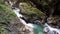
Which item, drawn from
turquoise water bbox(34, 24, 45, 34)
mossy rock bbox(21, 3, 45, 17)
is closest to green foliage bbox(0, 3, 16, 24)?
turquoise water bbox(34, 24, 45, 34)

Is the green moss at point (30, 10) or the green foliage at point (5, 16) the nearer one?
→ the green foliage at point (5, 16)

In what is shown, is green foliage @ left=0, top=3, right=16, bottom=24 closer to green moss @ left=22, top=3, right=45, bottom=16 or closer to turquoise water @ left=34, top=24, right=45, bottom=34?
turquoise water @ left=34, top=24, right=45, bottom=34

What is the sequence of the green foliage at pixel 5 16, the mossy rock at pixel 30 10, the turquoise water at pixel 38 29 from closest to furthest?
the green foliage at pixel 5 16, the turquoise water at pixel 38 29, the mossy rock at pixel 30 10

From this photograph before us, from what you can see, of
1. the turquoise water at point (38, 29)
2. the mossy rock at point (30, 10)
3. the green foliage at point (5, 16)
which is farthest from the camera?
the mossy rock at point (30, 10)

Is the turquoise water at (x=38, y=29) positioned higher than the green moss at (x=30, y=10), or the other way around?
the green moss at (x=30, y=10)

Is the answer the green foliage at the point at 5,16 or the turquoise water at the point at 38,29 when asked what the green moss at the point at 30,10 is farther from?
the green foliage at the point at 5,16

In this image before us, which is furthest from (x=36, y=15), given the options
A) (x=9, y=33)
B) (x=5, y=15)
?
(x=9, y=33)

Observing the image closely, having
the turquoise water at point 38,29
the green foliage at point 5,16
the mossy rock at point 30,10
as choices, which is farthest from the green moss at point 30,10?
the green foliage at point 5,16

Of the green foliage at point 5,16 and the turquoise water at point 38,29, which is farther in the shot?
the turquoise water at point 38,29

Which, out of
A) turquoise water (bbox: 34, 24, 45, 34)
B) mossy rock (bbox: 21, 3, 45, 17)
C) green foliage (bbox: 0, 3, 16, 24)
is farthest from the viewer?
mossy rock (bbox: 21, 3, 45, 17)

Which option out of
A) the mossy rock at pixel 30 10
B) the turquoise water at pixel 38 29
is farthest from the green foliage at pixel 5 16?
the mossy rock at pixel 30 10

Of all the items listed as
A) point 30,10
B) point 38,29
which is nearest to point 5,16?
point 38,29
